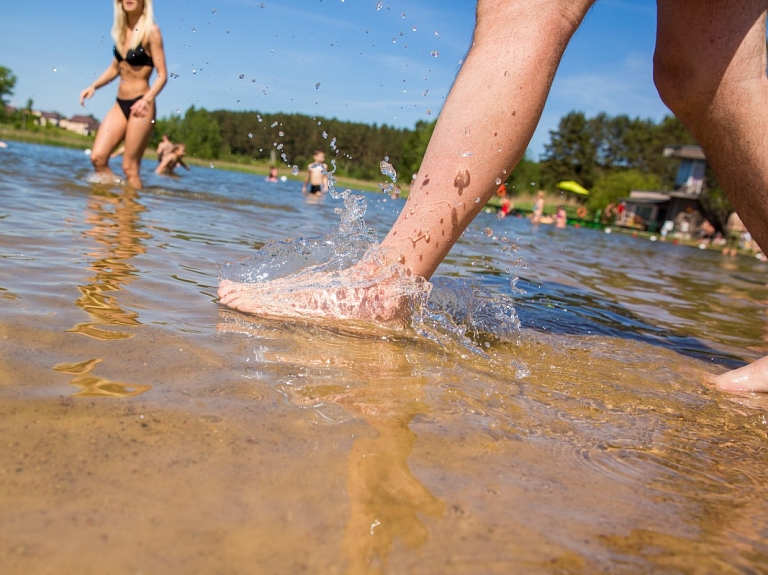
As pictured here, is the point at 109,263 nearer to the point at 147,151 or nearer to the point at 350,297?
the point at 350,297

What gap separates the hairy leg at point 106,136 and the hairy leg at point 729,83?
558 cm

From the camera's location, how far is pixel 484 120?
1663 millimetres

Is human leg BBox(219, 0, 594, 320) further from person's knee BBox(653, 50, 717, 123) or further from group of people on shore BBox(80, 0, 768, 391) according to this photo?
person's knee BBox(653, 50, 717, 123)

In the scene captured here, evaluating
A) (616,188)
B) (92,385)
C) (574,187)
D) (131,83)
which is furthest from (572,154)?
(92,385)

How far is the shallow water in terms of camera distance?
701mm

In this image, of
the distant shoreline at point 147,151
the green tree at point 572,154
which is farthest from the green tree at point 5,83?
the green tree at point 572,154

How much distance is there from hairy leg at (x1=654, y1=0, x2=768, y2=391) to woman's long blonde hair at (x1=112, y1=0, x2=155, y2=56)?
5.39m

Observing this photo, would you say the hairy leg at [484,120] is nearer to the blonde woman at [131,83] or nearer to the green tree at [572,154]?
the blonde woman at [131,83]

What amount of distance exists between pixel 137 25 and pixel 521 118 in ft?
18.5

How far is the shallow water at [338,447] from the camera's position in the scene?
701 millimetres

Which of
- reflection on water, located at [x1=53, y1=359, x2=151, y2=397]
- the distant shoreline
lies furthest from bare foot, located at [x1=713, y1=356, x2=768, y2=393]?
the distant shoreline

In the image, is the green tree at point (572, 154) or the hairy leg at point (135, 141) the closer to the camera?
the hairy leg at point (135, 141)

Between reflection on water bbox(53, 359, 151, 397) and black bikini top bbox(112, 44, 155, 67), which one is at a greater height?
black bikini top bbox(112, 44, 155, 67)

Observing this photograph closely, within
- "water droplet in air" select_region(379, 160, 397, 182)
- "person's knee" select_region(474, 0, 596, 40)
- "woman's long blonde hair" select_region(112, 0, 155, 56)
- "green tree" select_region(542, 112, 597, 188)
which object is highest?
"green tree" select_region(542, 112, 597, 188)
